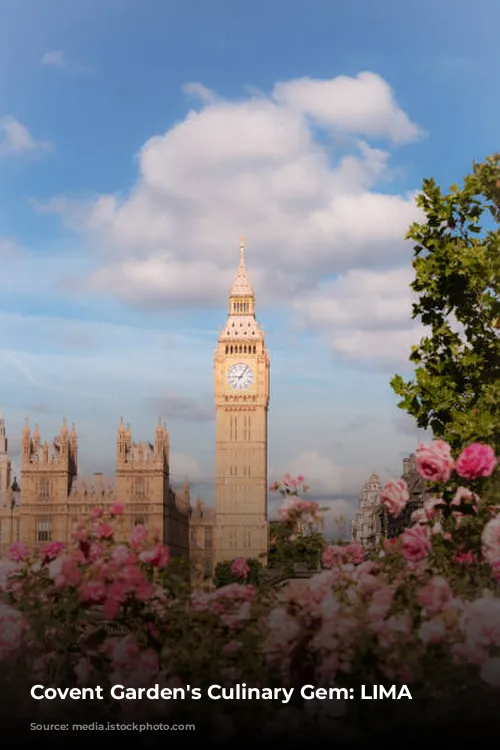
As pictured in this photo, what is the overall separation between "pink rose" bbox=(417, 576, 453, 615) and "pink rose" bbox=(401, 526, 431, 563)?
1.01 meters

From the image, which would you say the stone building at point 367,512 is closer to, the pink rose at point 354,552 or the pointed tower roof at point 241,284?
the pointed tower roof at point 241,284

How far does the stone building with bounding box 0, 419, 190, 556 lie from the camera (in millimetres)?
93750

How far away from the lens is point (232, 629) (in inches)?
249

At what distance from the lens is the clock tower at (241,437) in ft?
338

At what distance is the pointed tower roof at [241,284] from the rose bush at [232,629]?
10665cm

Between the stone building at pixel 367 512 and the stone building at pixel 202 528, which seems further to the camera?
the stone building at pixel 367 512

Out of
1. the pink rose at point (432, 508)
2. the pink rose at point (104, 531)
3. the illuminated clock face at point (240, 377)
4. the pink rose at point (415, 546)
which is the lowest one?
the pink rose at point (415, 546)

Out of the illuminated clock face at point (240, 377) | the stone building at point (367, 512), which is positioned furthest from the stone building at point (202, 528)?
the stone building at point (367, 512)

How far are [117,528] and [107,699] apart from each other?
1328mm

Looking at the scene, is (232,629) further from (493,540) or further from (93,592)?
(493,540)

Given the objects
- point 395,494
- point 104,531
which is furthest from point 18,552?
point 395,494

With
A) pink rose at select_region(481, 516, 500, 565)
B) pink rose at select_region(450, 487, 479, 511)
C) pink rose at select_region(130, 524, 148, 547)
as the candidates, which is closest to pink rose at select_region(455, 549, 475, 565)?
pink rose at select_region(450, 487, 479, 511)

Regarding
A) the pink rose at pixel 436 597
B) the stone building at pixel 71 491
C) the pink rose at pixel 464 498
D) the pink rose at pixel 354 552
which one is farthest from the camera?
the stone building at pixel 71 491

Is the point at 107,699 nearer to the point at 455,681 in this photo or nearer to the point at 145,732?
the point at 145,732
